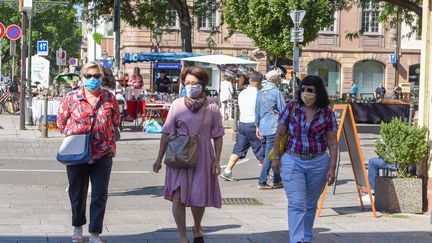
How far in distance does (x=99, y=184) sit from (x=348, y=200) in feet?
16.5

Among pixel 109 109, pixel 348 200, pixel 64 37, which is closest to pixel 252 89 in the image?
pixel 348 200

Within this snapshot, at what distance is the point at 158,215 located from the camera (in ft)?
34.1

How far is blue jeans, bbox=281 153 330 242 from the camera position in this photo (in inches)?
311

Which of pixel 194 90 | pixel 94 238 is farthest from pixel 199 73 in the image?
pixel 94 238

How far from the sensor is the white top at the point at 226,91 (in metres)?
32.8

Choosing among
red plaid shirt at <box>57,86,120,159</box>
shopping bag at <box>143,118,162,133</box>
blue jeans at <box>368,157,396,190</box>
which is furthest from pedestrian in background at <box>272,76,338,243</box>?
shopping bag at <box>143,118,162,133</box>

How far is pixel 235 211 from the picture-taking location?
1096cm

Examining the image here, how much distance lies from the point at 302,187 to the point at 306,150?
12.6 inches

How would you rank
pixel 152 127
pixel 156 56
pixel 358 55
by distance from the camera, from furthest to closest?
pixel 358 55 < pixel 156 56 < pixel 152 127

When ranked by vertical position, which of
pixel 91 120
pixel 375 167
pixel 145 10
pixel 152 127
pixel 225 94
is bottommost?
pixel 152 127

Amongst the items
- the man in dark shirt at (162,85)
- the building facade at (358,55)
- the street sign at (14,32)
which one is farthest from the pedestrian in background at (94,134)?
the building facade at (358,55)

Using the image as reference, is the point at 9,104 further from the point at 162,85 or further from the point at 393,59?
the point at 393,59

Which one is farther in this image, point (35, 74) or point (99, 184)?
point (35, 74)

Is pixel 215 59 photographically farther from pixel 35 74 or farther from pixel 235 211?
pixel 235 211
